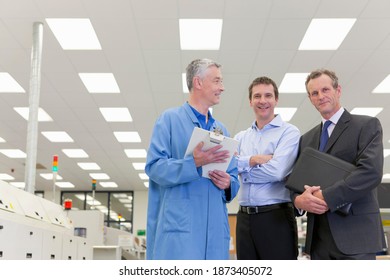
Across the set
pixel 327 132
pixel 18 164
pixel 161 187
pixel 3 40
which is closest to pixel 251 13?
pixel 3 40

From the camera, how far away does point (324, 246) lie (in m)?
1.83

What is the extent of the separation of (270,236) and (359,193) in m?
0.47

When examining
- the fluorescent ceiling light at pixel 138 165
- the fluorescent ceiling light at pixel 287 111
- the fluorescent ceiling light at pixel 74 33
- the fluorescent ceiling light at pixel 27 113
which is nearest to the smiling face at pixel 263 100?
the fluorescent ceiling light at pixel 74 33

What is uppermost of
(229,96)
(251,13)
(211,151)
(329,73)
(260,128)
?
(251,13)

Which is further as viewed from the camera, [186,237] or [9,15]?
[9,15]

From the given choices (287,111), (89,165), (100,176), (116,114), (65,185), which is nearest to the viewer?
(287,111)

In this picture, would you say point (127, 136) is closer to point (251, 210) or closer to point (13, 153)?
point (13, 153)

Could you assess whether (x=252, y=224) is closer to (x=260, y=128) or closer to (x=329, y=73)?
(x=260, y=128)

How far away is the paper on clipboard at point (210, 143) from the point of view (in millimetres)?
1728

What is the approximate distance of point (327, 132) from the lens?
6.57ft

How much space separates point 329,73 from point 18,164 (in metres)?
12.1

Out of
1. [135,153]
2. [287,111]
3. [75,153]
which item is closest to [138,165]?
[135,153]

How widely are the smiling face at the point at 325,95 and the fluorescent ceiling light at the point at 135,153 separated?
9.44 m

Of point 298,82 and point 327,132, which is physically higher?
point 298,82
